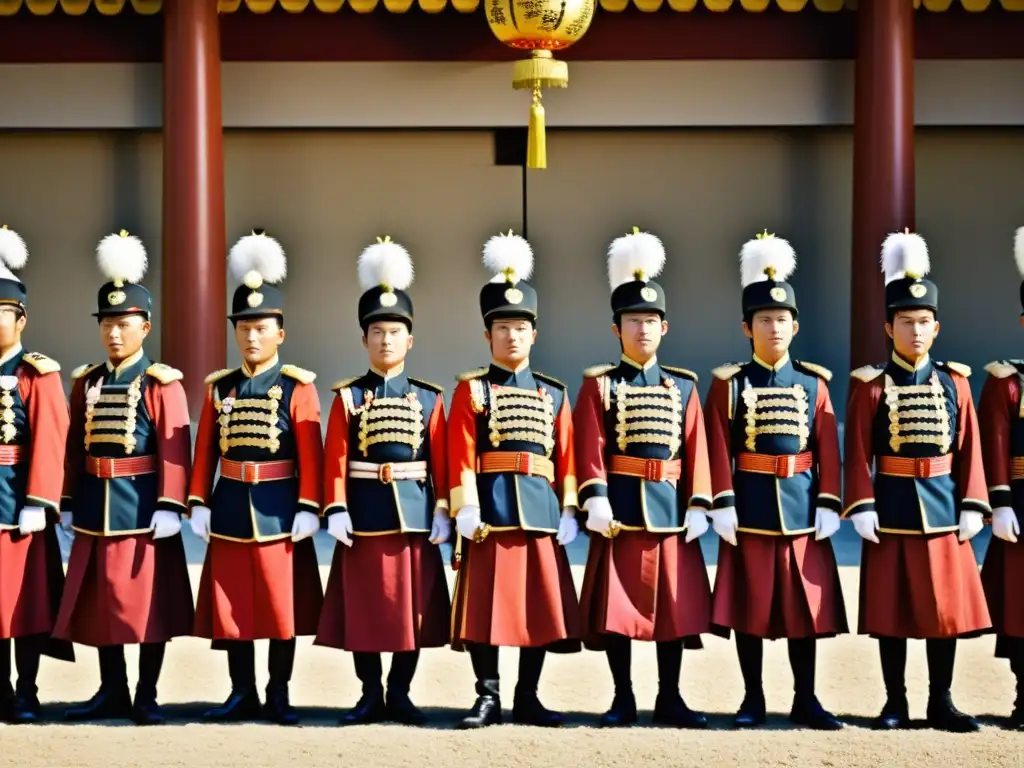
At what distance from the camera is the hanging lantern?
847 centimetres

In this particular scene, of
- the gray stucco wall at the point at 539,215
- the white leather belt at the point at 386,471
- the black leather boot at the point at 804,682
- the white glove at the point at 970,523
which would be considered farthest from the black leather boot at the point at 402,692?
the gray stucco wall at the point at 539,215

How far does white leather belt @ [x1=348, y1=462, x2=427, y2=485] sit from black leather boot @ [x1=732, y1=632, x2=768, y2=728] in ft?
3.70

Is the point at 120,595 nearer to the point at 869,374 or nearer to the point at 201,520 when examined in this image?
the point at 201,520

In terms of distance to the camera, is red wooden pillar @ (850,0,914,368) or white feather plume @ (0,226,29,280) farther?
red wooden pillar @ (850,0,914,368)

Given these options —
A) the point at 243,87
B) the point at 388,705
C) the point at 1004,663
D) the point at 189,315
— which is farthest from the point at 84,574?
the point at 243,87

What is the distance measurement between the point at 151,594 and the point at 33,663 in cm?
47

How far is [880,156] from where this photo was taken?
9.27m

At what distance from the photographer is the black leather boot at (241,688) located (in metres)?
5.56

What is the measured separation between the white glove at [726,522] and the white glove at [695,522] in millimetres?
36

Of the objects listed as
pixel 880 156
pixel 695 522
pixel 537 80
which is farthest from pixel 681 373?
pixel 880 156

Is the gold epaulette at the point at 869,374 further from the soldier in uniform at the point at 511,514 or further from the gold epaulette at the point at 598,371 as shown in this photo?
the soldier in uniform at the point at 511,514

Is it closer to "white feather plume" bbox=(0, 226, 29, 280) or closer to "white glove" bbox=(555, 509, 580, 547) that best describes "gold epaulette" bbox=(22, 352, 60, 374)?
"white feather plume" bbox=(0, 226, 29, 280)

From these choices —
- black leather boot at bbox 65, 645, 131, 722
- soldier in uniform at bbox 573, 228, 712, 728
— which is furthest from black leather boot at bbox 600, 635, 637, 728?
black leather boot at bbox 65, 645, 131, 722

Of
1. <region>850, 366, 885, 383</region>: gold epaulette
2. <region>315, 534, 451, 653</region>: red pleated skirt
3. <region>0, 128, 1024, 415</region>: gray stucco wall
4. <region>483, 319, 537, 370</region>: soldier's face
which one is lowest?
<region>315, 534, 451, 653</region>: red pleated skirt
